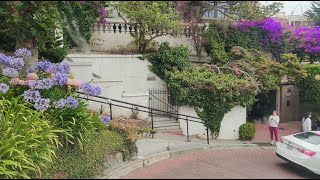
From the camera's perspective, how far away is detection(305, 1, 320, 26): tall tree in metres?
23.0

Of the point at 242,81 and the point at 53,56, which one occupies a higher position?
the point at 53,56

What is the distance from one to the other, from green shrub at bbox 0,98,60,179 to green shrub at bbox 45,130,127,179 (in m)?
0.23

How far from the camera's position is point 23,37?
372 inches

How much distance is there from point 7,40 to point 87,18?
4608 mm

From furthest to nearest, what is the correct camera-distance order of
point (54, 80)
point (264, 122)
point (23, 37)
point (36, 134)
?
point (264, 122) < point (23, 37) < point (54, 80) < point (36, 134)

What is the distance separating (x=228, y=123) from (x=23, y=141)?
948 cm

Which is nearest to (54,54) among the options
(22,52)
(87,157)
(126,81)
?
(22,52)

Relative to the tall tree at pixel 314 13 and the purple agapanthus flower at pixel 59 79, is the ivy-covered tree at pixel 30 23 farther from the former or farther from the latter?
the tall tree at pixel 314 13

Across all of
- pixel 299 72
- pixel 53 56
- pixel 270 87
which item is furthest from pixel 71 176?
pixel 299 72

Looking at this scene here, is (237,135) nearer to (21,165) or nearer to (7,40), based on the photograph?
(7,40)

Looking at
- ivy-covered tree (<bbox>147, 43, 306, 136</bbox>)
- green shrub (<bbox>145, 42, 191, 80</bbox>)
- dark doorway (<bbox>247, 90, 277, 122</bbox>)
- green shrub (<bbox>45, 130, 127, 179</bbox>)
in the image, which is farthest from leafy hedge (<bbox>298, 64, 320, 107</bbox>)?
green shrub (<bbox>45, 130, 127, 179</bbox>)

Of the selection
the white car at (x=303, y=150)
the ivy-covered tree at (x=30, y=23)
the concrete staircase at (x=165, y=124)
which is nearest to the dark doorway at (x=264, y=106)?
the concrete staircase at (x=165, y=124)

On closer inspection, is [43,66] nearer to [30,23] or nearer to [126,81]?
[30,23]

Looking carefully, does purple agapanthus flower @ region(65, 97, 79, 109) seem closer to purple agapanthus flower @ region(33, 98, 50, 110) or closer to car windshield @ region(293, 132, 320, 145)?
purple agapanthus flower @ region(33, 98, 50, 110)
